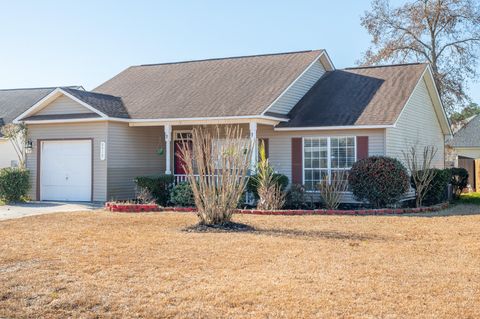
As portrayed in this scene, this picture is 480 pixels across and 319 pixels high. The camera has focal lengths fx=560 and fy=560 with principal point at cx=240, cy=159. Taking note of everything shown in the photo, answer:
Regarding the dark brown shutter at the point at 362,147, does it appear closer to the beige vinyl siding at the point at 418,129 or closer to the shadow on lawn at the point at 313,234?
the beige vinyl siding at the point at 418,129

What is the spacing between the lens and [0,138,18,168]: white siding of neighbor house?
25.9 meters

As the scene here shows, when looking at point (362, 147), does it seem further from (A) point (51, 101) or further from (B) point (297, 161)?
(A) point (51, 101)

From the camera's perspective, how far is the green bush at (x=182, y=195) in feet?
58.3

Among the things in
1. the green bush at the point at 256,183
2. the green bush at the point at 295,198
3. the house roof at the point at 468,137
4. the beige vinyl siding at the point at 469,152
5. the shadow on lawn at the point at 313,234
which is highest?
the house roof at the point at 468,137

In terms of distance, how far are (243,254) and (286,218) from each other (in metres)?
5.54

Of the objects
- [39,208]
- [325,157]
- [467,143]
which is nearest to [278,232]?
[325,157]

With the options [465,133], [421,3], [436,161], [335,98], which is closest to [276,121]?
[335,98]

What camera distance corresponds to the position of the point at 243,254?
9.27m

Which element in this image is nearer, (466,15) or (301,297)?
(301,297)

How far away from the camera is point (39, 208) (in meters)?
17.5

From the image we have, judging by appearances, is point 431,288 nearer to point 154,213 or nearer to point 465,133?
point 154,213

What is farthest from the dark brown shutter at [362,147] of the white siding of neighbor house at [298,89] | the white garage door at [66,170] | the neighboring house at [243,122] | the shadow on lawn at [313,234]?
the white garage door at [66,170]

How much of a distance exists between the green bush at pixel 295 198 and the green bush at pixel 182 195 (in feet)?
10.1

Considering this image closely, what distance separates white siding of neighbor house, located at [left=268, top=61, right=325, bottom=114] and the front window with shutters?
156 cm
